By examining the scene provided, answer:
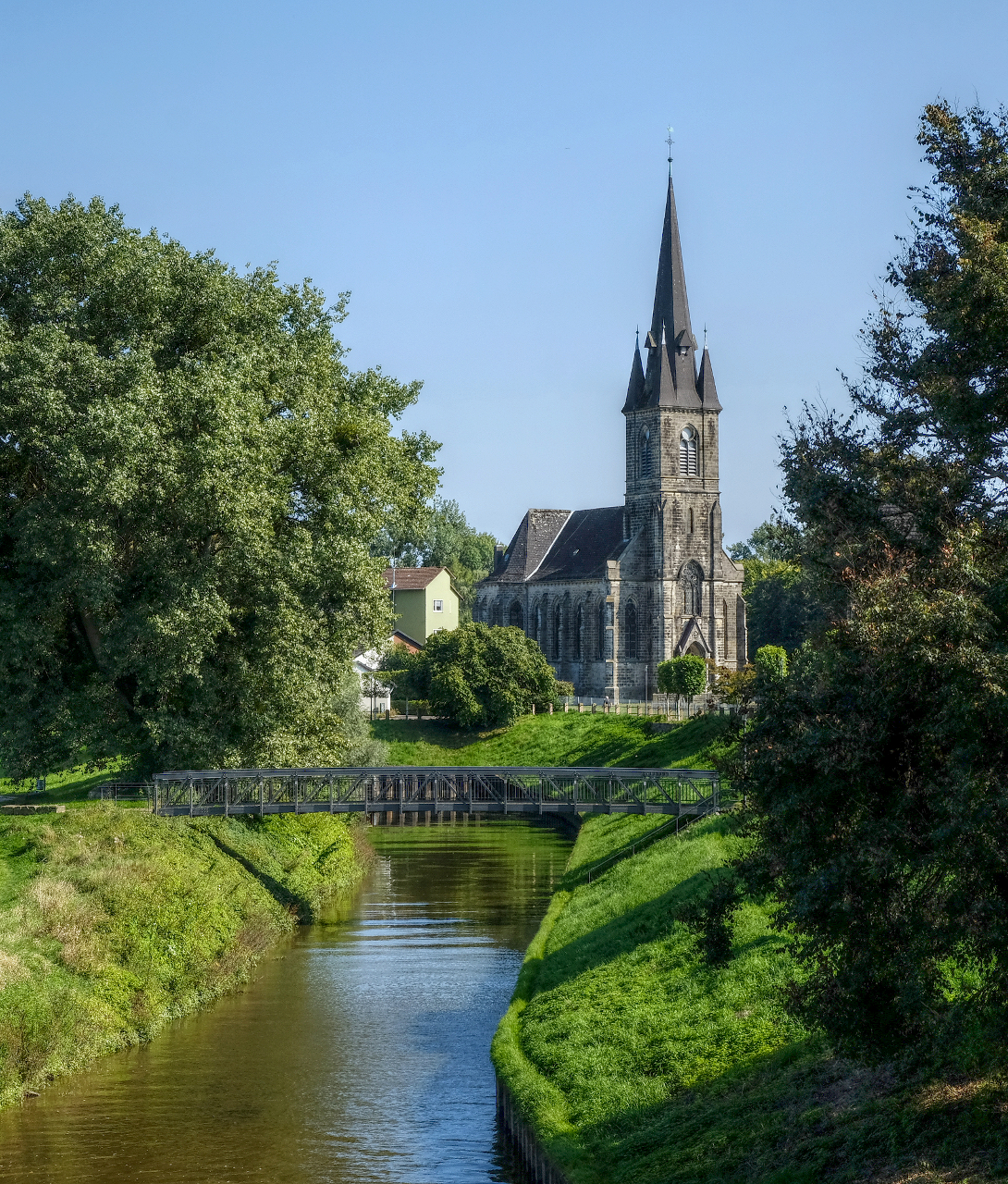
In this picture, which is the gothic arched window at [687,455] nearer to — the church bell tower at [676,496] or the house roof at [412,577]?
the church bell tower at [676,496]

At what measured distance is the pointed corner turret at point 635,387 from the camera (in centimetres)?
9662

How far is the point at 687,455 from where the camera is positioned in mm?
95312

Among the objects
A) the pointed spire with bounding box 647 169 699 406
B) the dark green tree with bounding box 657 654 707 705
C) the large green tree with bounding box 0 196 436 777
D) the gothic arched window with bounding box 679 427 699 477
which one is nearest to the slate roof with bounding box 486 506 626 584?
the gothic arched window with bounding box 679 427 699 477

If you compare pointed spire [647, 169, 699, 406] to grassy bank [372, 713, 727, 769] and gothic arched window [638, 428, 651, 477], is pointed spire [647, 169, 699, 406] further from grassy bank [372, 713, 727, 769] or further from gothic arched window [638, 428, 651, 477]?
grassy bank [372, 713, 727, 769]

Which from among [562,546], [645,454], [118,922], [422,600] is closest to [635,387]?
[645,454]

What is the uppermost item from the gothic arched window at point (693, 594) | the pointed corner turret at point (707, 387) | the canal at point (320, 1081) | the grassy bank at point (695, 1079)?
the pointed corner turret at point (707, 387)

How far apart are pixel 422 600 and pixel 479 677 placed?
106ft

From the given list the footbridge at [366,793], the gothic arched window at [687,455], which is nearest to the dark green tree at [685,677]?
the gothic arched window at [687,455]

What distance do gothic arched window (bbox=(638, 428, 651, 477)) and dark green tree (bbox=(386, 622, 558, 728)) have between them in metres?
20.0

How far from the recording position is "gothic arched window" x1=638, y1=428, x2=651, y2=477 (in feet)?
315

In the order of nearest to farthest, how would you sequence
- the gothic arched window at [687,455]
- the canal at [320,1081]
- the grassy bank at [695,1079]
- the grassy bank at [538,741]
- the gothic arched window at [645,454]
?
the grassy bank at [695,1079] → the canal at [320,1081] → the grassy bank at [538,741] → the gothic arched window at [687,455] → the gothic arched window at [645,454]

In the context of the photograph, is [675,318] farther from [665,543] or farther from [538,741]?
[538,741]

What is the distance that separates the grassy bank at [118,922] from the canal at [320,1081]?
696 mm

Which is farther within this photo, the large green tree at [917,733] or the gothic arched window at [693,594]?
the gothic arched window at [693,594]
